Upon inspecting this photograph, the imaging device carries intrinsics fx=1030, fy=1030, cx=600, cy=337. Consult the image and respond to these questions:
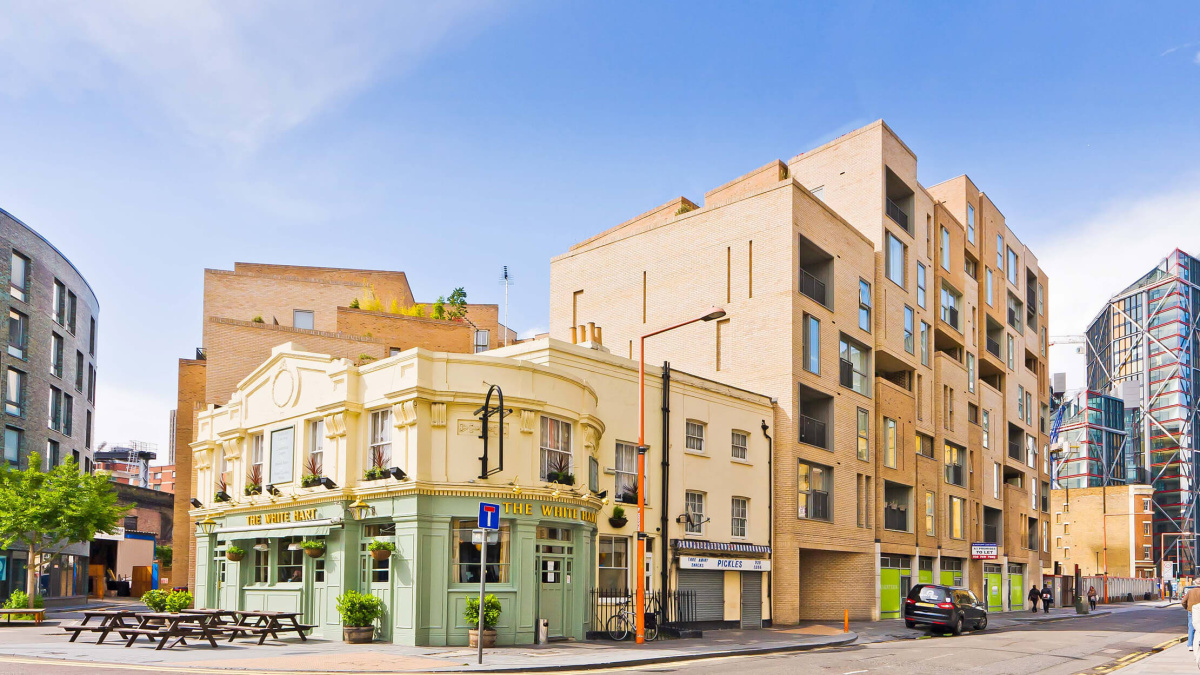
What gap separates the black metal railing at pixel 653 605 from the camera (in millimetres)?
26891

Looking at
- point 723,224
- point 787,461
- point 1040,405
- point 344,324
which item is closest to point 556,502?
point 787,461

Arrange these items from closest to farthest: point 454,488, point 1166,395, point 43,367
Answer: point 454,488 → point 43,367 → point 1166,395

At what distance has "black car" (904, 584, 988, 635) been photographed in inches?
1330

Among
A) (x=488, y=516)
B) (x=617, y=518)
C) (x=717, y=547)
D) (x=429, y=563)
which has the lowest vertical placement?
(x=717, y=547)

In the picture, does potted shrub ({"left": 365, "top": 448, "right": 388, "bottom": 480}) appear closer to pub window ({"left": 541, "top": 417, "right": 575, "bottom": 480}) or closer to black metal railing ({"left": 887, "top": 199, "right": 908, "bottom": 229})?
pub window ({"left": 541, "top": 417, "right": 575, "bottom": 480})

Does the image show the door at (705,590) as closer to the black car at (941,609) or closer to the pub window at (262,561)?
the black car at (941,609)

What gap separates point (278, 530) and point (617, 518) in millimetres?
9061

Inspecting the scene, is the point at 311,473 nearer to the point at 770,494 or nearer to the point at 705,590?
the point at 705,590

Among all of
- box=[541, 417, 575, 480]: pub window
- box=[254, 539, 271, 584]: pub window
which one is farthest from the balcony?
box=[254, 539, 271, 584]: pub window

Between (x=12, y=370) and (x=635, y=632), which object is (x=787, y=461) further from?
(x=12, y=370)

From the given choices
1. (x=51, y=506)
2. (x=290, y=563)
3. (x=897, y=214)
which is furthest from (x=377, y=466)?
(x=897, y=214)

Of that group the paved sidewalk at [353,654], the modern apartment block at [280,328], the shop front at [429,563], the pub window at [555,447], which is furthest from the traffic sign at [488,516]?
the modern apartment block at [280,328]

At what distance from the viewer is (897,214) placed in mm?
46094

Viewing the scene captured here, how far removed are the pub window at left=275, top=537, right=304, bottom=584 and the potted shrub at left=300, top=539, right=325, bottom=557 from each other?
0.73 meters
